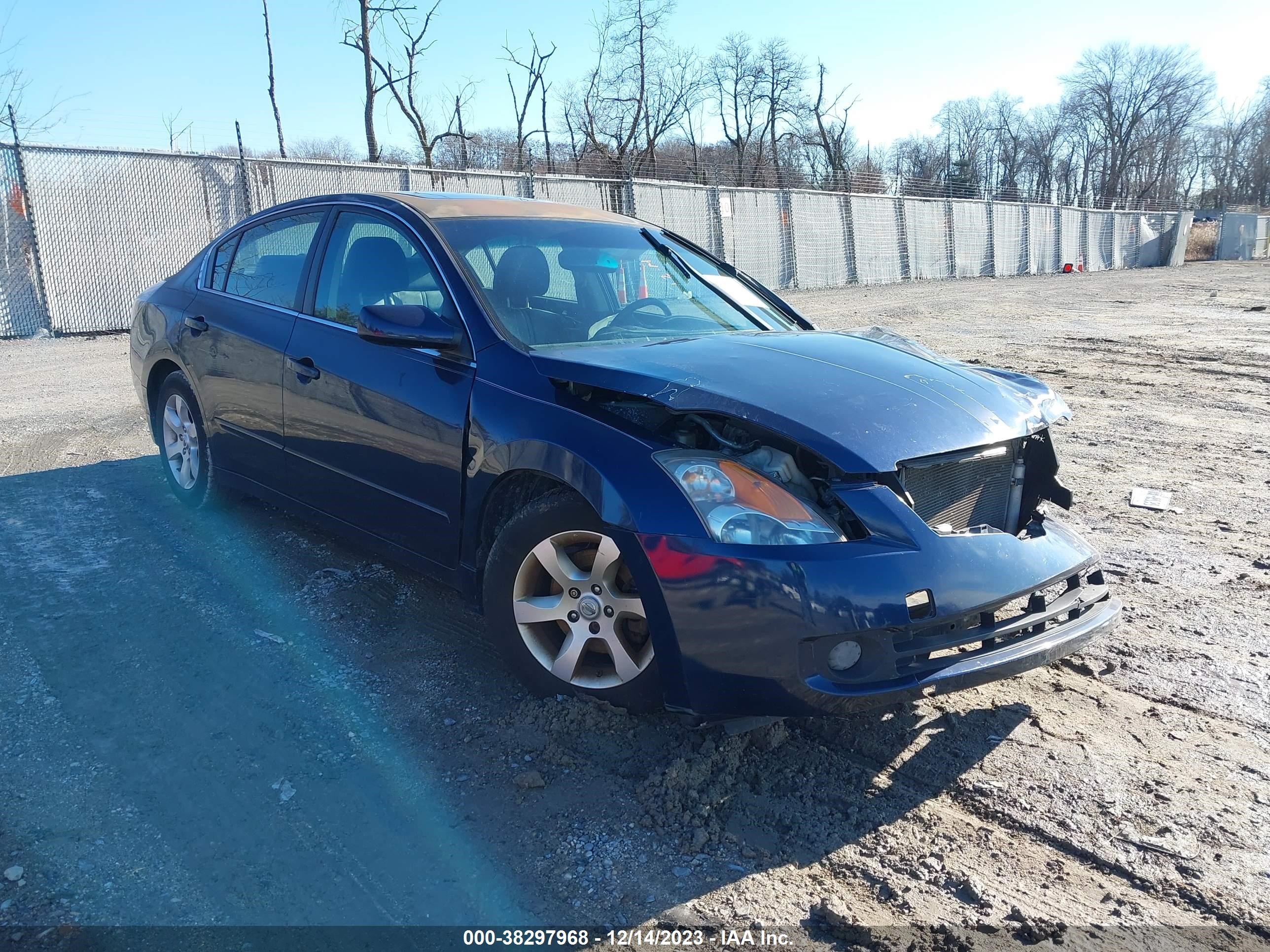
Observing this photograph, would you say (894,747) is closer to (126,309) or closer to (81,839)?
(81,839)

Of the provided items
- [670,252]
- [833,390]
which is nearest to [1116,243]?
[670,252]

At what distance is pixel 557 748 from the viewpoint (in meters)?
2.89

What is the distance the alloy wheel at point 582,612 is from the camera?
111 inches

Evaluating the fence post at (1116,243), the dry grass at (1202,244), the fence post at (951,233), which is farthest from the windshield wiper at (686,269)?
the dry grass at (1202,244)

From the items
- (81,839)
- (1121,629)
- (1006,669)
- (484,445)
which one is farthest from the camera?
(1121,629)

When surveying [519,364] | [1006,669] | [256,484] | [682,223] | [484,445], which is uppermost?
[682,223]

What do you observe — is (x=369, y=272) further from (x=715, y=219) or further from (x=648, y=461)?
(x=715, y=219)

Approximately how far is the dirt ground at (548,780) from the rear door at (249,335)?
0.56 meters

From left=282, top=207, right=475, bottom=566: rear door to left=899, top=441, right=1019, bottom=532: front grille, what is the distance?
5.07 feet

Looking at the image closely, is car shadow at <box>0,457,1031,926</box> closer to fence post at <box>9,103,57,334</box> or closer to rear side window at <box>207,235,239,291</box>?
→ rear side window at <box>207,235,239,291</box>

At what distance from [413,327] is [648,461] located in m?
1.17

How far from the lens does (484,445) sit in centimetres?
321

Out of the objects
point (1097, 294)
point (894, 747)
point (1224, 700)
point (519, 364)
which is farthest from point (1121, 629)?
point (1097, 294)

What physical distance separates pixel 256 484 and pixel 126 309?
11.7 metres
